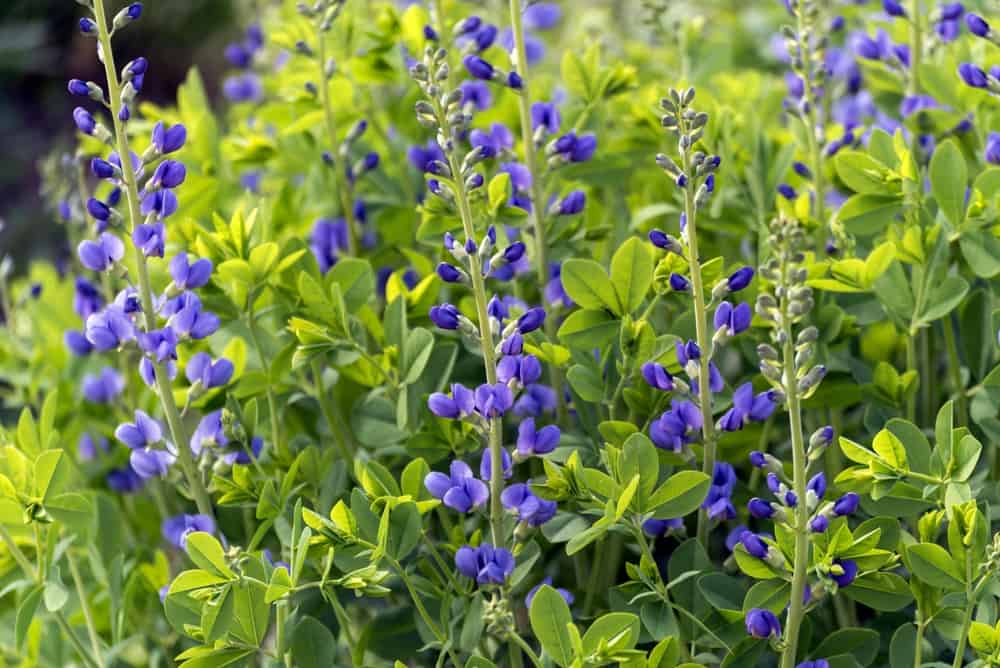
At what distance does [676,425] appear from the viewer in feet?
4.98

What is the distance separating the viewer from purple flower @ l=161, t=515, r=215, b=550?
1593mm

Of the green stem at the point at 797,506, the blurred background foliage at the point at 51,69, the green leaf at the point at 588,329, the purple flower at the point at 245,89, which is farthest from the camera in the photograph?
the blurred background foliage at the point at 51,69

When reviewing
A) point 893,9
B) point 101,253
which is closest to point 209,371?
point 101,253

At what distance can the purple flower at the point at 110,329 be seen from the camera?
1.56 meters

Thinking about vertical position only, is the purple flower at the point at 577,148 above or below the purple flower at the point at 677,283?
above

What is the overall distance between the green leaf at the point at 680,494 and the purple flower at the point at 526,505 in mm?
130

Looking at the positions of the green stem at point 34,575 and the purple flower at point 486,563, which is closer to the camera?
the purple flower at point 486,563

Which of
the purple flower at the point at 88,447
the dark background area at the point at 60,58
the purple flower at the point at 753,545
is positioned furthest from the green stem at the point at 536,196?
the dark background area at the point at 60,58

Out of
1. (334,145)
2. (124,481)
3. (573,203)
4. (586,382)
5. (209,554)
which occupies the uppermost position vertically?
(334,145)

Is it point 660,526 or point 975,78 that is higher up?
point 975,78

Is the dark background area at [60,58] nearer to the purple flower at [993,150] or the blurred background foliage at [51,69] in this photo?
the blurred background foliage at [51,69]

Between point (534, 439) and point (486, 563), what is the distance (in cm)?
17

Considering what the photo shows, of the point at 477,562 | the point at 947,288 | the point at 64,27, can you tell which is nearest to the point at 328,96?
the point at 477,562

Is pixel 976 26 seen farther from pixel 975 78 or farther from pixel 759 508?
pixel 759 508
